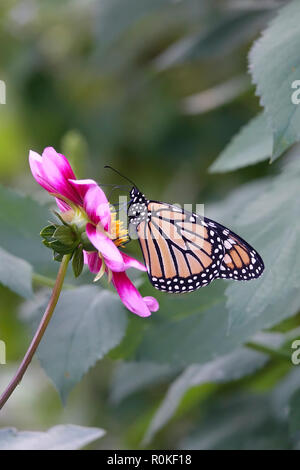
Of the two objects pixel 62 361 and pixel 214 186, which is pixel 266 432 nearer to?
pixel 62 361

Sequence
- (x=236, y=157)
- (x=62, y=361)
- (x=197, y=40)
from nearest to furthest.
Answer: (x=62, y=361) < (x=236, y=157) < (x=197, y=40)

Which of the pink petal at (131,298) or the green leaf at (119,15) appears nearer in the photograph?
the pink petal at (131,298)

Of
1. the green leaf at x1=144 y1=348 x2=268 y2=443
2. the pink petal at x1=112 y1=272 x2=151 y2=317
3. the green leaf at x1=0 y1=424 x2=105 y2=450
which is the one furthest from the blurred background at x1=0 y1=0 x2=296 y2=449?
the pink petal at x1=112 y1=272 x2=151 y2=317

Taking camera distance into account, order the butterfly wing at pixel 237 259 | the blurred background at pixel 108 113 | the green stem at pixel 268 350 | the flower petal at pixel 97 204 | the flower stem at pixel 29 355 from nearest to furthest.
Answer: the flower stem at pixel 29 355 → the flower petal at pixel 97 204 → the butterfly wing at pixel 237 259 → the green stem at pixel 268 350 → the blurred background at pixel 108 113

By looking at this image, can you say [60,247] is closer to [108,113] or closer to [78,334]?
[78,334]

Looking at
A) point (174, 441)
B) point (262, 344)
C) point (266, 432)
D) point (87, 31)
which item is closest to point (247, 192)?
point (262, 344)

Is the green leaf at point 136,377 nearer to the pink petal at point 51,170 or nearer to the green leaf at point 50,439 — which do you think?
the green leaf at point 50,439

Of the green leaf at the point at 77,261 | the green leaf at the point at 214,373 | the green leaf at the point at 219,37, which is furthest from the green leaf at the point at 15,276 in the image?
the green leaf at the point at 219,37
